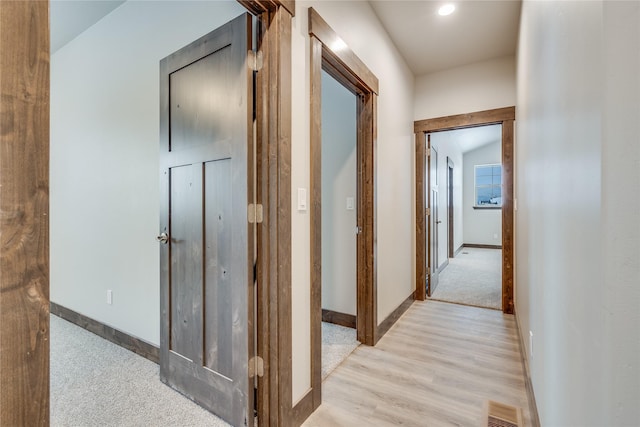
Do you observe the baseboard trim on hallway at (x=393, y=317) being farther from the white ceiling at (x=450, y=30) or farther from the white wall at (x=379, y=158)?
the white ceiling at (x=450, y=30)

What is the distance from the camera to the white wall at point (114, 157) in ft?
6.87

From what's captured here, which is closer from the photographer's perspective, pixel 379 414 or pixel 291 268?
pixel 291 268

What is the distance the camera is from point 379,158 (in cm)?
258

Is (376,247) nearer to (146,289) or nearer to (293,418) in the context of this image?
(293,418)

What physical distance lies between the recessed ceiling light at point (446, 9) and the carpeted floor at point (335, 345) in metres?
2.88

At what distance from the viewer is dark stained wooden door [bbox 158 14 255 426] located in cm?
143

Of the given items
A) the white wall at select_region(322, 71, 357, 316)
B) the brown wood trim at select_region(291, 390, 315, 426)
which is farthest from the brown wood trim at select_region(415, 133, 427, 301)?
the brown wood trim at select_region(291, 390, 315, 426)

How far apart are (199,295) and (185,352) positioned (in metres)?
0.38

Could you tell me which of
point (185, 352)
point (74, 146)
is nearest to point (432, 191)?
point (185, 352)

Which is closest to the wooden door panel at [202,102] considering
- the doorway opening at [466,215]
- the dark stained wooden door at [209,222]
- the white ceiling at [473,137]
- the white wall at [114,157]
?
the dark stained wooden door at [209,222]

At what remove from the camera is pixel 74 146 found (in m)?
2.71

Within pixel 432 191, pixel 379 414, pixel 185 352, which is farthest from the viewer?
pixel 432 191

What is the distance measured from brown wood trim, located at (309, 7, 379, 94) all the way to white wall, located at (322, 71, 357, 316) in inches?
19.4

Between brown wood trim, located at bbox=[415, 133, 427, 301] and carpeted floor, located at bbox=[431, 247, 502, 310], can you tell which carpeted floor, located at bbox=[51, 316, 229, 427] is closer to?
brown wood trim, located at bbox=[415, 133, 427, 301]
